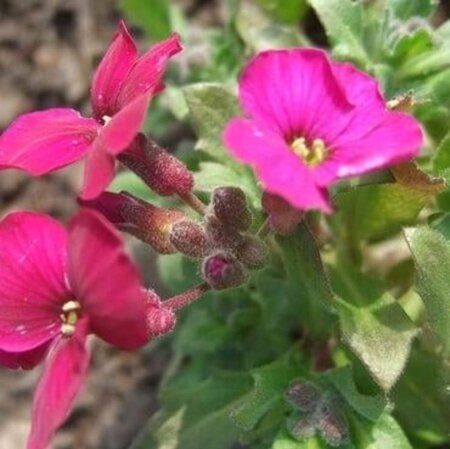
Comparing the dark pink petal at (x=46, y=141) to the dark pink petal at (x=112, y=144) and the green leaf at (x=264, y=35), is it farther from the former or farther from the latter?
the green leaf at (x=264, y=35)

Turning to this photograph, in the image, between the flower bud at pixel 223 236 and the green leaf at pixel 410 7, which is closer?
the flower bud at pixel 223 236

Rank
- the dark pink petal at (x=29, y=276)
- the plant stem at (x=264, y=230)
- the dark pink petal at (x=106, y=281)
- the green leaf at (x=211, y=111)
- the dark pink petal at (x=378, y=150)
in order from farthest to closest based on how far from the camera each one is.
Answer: the green leaf at (x=211, y=111), the plant stem at (x=264, y=230), the dark pink petal at (x=29, y=276), the dark pink petal at (x=378, y=150), the dark pink petal at (x=106, y=281)

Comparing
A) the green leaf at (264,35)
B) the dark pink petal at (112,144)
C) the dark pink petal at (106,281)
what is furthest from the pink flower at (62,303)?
the green leaf at (264,35)

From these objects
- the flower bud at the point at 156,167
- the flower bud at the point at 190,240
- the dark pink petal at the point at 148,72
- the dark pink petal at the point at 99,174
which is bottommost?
the flower bud at the point at 190,240

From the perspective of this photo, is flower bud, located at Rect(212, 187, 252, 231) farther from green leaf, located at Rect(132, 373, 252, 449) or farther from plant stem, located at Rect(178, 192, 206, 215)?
green leaf, located at Rect(132, 373, 252, 449)

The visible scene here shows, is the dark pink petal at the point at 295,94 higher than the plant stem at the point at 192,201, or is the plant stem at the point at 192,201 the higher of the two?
the dark pink petal at the point at 295,94

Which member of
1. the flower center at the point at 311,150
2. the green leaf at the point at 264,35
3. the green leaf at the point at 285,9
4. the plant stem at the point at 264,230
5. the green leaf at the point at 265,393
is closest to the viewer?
the flower center at the point at 311,150

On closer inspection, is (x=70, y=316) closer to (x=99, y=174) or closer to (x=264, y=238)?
(x=99, y=174)
